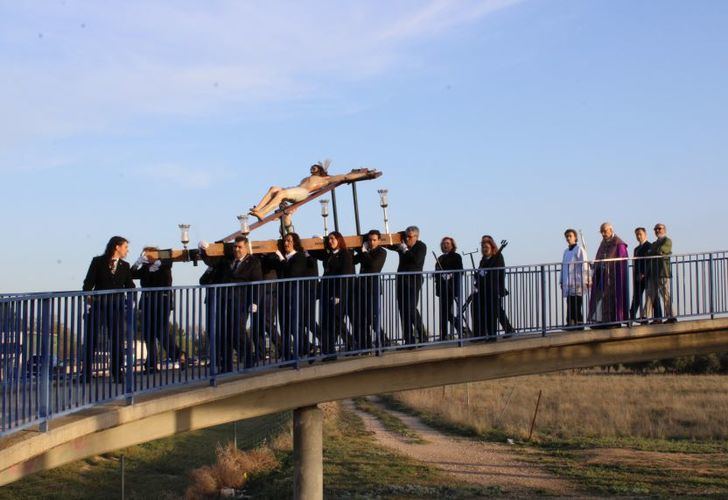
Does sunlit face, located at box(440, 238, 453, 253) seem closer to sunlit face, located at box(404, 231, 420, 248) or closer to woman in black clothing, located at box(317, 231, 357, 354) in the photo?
sunlit face, located at box(404, 231, 420, 248)

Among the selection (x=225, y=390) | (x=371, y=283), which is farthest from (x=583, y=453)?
(x=225, y=390)

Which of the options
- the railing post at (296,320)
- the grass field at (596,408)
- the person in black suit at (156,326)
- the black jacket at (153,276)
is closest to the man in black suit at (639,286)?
the railing post at (296,320)

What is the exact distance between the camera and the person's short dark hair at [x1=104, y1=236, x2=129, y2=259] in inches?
429

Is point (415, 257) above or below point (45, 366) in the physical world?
above

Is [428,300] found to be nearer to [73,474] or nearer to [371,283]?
[371,283]

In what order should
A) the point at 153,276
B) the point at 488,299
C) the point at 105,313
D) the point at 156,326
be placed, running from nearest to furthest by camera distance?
the point at 105,313 < the point at 156,326 < the point at 153,276 < the point at 488,299

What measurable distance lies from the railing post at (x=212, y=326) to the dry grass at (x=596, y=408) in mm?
20001

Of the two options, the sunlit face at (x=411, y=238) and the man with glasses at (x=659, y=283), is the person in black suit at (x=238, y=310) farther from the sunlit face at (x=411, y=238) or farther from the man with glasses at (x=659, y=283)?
the man with glasses at (x=659, y=283)

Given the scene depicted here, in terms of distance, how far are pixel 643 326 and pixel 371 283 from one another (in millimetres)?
4819

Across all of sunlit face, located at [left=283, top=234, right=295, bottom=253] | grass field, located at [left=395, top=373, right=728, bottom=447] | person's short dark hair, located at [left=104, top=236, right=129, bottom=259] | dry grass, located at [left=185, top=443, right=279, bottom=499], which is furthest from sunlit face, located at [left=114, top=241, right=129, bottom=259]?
grass field, located at [left=395, top=373, right=728, bottom=447]

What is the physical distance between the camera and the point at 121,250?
36.0 feet

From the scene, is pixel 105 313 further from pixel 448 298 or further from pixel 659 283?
pixel 659 283

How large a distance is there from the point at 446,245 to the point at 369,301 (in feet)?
6.65

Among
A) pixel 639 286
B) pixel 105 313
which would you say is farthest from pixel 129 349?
pixel 639 286
